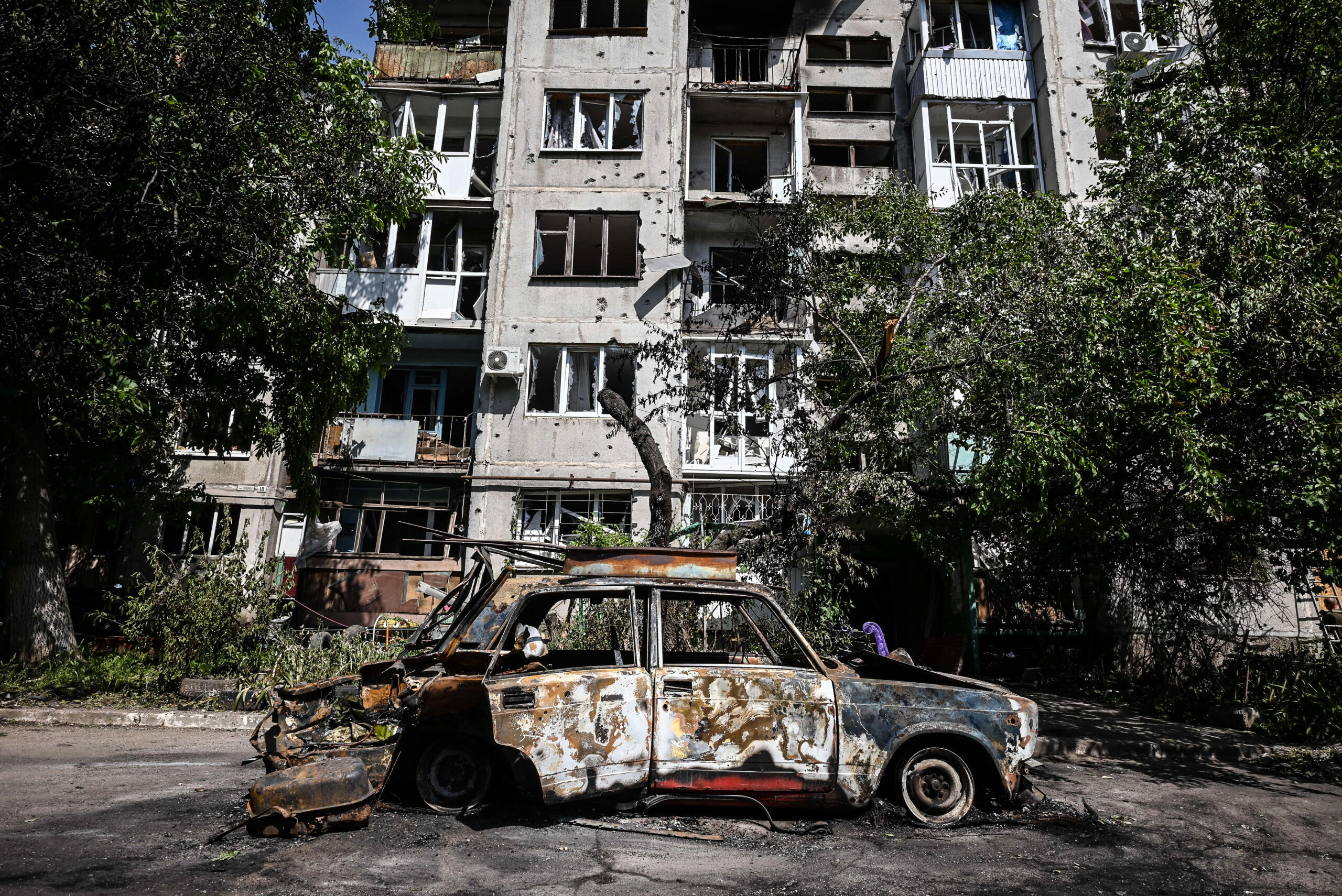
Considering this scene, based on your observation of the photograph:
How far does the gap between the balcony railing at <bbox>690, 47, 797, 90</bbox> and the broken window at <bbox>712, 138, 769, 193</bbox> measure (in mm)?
1542

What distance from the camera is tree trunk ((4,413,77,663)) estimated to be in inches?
428

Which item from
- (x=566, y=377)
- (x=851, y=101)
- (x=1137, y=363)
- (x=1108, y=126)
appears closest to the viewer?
(x=1137, y=363)

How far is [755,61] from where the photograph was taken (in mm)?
21938

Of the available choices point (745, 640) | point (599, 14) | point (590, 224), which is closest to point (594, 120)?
point (590, 224)

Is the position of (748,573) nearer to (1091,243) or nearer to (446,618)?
(446,618)

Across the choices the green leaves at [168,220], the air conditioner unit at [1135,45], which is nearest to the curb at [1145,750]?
the green leaves at [168,220]

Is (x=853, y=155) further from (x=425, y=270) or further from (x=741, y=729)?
(x=741, y=729)

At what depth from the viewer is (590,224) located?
1842 centimetres

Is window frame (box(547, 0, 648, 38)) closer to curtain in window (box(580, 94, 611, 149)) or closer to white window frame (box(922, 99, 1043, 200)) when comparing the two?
curtain in window (box(580, 94, 611, 149))

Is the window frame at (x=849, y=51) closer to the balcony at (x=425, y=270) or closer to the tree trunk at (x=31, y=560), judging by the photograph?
the balcony at (x=425, y=270)

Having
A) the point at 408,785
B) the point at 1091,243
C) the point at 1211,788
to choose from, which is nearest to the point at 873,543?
the point at 1091,243

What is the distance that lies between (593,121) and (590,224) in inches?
118

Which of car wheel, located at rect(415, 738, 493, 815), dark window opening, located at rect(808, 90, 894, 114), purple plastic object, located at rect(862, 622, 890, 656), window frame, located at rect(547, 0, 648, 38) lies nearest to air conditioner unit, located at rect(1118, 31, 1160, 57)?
dark window opening, located at rect(808, 90, 894, 114)

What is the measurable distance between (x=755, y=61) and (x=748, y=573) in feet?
55.7
